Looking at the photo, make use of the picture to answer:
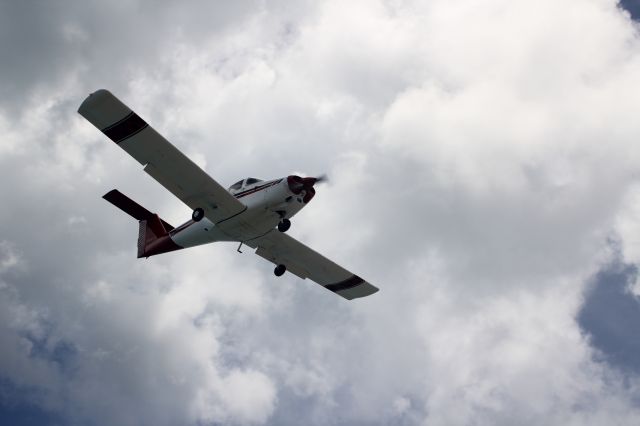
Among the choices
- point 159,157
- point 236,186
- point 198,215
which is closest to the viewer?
point 159,157

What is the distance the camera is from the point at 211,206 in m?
25.0

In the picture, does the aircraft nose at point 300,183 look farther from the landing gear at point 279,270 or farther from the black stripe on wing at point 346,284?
the black stripe on wing at point 346,284

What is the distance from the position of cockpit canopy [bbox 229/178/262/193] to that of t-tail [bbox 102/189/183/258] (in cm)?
441

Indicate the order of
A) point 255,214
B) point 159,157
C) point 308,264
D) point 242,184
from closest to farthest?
point 159,157 → point 255,214 → point 242,184 → point 308,264

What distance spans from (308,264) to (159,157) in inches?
360

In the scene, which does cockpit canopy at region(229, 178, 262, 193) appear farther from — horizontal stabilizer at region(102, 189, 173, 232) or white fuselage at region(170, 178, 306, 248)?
horizontal stabilizer at region(102, 189, 173, 232)

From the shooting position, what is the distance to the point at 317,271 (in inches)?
1183

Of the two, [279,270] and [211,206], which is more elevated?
[211,206]

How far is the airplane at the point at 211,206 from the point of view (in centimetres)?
2258

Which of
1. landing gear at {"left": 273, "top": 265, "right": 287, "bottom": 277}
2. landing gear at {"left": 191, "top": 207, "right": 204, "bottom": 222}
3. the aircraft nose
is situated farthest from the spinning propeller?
landing gear at {"left": 273, "top": 265, "right": 287, "bottom": 277}

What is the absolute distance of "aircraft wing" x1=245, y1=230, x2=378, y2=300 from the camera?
1108 inches

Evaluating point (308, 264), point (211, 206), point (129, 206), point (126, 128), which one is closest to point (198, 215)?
point (211, 206)

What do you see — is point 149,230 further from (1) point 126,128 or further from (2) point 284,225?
(1) point 126,128

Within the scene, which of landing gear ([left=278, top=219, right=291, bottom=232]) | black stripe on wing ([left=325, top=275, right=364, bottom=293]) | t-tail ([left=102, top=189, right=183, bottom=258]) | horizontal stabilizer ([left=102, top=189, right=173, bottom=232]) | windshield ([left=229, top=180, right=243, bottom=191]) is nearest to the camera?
landing gear ([left=278, top=219, right=291, bottom=232])
